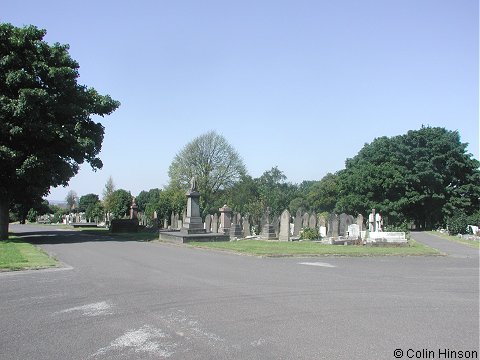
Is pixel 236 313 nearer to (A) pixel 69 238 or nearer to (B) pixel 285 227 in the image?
(B) pixel 285 227

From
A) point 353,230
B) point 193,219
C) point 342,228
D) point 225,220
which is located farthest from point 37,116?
point 342,228

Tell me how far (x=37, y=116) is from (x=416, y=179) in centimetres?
4332

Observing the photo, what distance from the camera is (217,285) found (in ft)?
33.0

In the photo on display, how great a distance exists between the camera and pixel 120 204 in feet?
211

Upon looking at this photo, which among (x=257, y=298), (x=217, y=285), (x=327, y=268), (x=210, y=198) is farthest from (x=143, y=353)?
(x=210, y=198)

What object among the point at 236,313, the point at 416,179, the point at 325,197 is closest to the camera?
the point at 236,313

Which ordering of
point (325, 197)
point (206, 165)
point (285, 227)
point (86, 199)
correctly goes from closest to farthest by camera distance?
point (285, 227), point (206, 165), point (325, 197), point (86, 199)

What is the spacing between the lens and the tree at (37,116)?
24.2 meters

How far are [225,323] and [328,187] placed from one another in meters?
68.3

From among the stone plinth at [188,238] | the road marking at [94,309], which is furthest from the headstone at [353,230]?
the road marking at [94,309]

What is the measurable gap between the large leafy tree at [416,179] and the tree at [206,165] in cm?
1674

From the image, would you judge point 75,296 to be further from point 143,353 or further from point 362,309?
point 362,309

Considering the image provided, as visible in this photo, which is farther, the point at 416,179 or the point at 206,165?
the point at 206,165

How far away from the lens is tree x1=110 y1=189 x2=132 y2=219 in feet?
209
